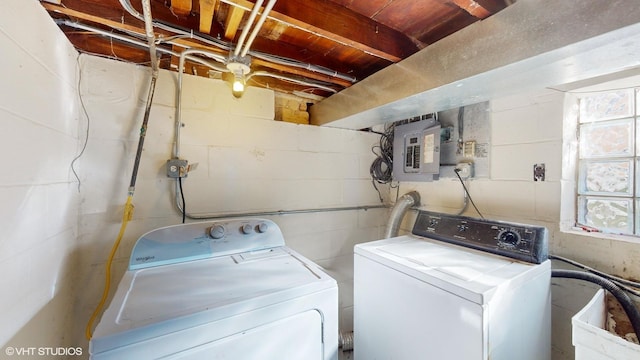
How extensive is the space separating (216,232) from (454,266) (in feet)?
3.99

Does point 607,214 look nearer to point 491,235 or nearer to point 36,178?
point 491,235

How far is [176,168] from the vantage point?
1.50 metres

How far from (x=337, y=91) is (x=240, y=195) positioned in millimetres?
1071

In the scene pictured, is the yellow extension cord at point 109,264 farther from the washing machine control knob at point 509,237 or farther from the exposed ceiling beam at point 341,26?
the washing machine control knob at point 509,237

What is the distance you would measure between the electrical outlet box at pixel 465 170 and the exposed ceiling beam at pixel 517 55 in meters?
0.52

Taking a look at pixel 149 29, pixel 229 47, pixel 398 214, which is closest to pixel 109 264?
pixel 149 29

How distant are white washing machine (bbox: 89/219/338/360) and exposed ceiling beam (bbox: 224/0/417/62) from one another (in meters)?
1.09

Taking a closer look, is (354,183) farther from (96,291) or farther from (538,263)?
(96,291)

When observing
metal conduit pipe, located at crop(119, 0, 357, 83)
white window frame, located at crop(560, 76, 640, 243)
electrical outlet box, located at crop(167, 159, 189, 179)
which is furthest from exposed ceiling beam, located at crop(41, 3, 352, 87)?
white window frame, located at crop(560, 76, 640, 243)

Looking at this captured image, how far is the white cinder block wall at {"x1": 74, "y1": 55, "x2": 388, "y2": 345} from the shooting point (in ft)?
4.47

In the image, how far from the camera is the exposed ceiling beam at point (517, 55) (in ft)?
2.41

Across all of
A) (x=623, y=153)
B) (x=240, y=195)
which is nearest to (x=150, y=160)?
(x=240, y=195)

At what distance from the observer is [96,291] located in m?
1.36

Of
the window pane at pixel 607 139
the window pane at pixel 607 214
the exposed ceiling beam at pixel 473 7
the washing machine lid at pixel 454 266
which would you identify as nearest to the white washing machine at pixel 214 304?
the washing machine lid at pixel 454 266
